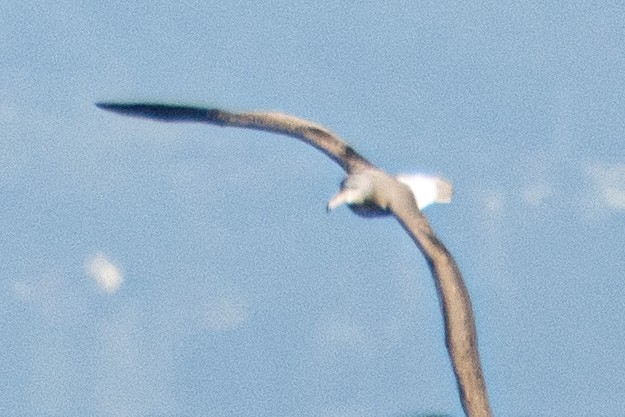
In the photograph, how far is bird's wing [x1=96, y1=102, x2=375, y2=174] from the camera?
3127cm

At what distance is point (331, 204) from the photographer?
30109 mm

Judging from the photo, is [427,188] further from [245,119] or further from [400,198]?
[245,119]

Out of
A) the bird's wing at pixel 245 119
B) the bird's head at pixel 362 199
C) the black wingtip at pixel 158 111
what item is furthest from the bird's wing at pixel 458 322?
the black wingtip at pixel 158 111

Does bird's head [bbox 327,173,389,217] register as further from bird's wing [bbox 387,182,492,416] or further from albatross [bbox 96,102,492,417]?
bird's wing [bbox 387,182,492,416]

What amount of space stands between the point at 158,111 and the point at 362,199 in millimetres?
4734

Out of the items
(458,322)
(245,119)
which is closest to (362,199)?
(245,119)

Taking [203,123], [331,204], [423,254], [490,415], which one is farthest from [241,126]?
[490,415]

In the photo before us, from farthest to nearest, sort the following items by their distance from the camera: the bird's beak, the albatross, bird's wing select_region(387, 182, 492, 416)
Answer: the bird's beak
the albatross
bird's wing select_region(387, 182, 492, 416)

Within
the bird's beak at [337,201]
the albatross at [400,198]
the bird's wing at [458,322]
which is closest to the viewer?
the bird's wing at [458,322]

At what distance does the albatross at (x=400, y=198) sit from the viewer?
2641 cm

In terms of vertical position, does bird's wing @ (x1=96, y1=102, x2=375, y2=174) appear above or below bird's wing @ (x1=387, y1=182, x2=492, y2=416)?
above

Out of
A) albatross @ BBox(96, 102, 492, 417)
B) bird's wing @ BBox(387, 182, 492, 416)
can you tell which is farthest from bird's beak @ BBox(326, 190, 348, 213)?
bird's wing @ BBox(387, 182, 492, 416)

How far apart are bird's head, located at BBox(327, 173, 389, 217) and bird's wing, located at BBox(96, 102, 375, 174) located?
113cm

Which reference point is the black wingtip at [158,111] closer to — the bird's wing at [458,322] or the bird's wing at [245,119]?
the bird's wing at [245,119]
